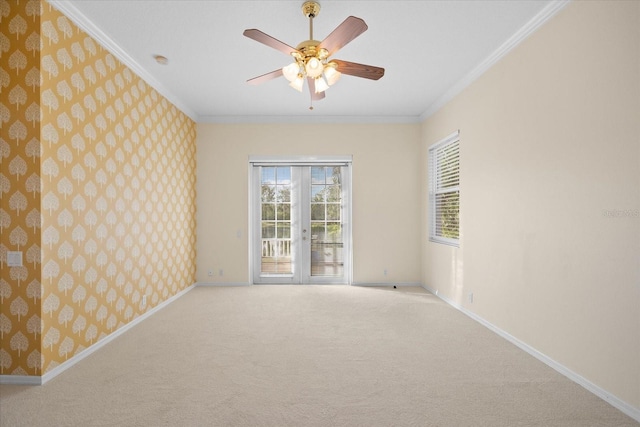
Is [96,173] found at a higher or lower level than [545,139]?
lower

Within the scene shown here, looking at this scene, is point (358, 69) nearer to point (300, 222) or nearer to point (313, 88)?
point (313, 88)

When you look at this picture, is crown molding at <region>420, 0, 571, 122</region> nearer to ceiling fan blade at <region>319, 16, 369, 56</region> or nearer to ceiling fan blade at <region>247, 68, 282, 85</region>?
ceiling fan blade at <region>319, 16, 369, 56</region>

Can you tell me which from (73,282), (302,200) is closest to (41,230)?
(73,282)

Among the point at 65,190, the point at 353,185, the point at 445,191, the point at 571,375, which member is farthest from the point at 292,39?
the point at 571,375

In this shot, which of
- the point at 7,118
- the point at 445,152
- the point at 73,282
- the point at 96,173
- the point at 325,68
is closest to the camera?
the point at 7,118

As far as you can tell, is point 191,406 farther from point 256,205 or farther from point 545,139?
point 256,205

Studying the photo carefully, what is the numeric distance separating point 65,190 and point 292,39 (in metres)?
2.37

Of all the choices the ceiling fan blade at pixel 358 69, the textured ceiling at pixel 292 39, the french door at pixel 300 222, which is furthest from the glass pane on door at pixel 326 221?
the ceiling fan blade at pixel 358 69

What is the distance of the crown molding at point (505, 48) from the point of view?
261 centimetres

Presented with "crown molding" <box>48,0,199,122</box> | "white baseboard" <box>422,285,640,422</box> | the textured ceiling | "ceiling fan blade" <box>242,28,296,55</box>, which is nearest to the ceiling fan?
"ceiling fan blade" <box>242,28,296,55</box>

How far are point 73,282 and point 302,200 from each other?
11.7 feet

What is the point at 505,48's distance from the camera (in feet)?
10.5

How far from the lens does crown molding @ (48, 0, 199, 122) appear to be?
2.61 meters

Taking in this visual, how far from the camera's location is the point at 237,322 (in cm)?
375
